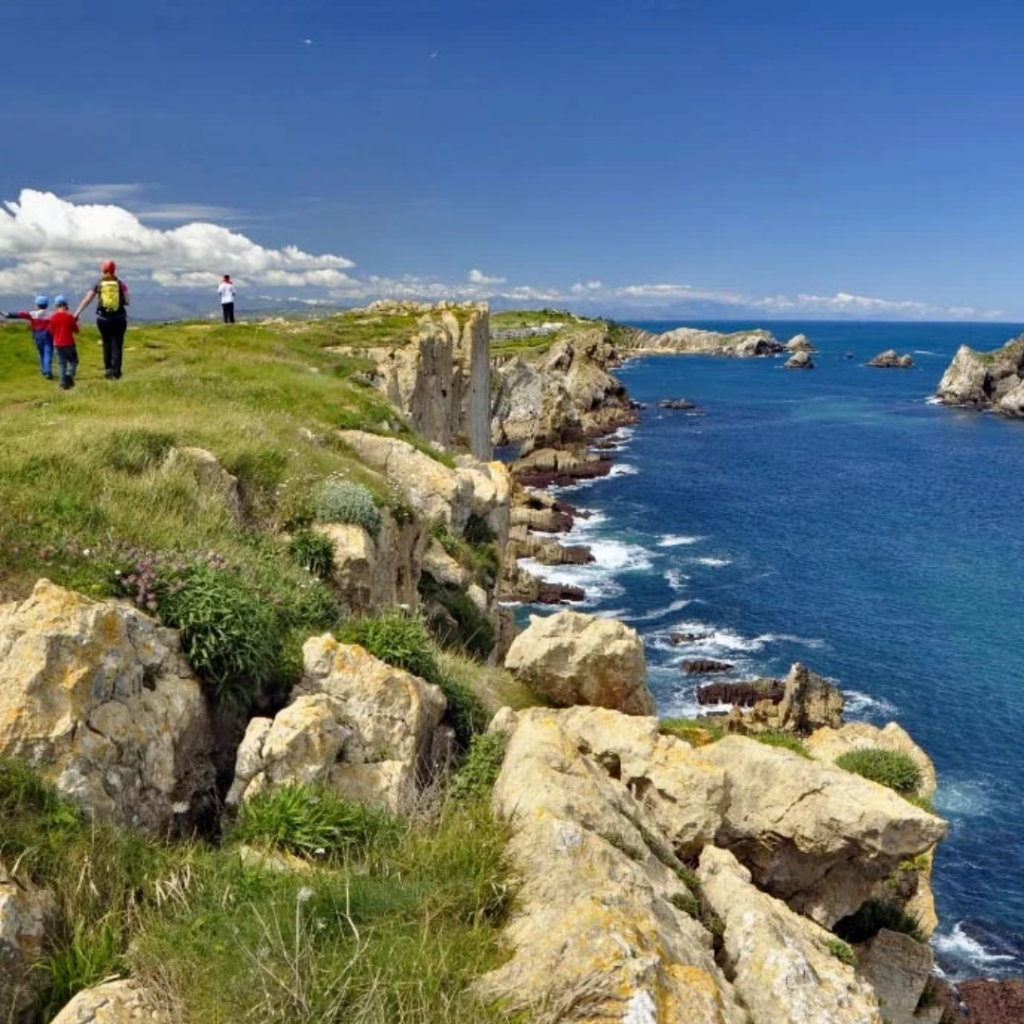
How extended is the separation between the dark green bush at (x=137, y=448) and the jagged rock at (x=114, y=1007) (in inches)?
405

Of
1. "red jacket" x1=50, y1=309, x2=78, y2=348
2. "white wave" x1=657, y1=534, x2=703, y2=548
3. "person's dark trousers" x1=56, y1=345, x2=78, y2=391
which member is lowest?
"white wave" x1=657, y1=534, x2=703, y2=548

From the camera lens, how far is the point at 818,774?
1495 cm

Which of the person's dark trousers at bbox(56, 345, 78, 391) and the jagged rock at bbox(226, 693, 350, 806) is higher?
the person's dark trousers at bbox(56, 345, 78, 391)

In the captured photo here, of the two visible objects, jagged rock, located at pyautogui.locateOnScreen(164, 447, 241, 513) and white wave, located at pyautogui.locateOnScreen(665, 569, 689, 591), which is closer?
jagged rock, located at pyautogui.locateOnScreen(164, 447, 241, 513)

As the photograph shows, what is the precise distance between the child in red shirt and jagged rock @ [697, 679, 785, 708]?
110 ft

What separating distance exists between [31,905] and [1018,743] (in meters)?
46.2

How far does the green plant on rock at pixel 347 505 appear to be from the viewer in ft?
55.8

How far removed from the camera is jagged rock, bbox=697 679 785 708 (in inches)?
1794

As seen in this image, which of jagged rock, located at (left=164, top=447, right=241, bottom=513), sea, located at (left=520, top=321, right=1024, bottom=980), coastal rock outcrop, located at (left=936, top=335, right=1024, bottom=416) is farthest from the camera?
coastal rock outcrop, located at (left=936, top=335, right=1024, bottom=416)

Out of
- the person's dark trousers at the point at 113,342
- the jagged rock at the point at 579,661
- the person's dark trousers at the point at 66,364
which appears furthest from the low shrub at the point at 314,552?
the person's dark trousers at the point at 113,342

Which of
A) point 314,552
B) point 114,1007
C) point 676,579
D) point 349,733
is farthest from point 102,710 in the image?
point 676,579

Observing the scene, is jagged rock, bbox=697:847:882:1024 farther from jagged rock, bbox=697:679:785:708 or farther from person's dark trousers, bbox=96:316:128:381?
jagged rock, bbox=697:679:785:708

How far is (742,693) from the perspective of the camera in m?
46.1

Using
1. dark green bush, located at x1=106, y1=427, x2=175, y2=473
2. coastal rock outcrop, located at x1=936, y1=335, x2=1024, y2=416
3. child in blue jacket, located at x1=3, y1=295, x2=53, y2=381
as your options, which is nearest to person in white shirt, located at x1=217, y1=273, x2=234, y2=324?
child in blue jacket, located at x1=3, y1=295, x2=53, y2=381
